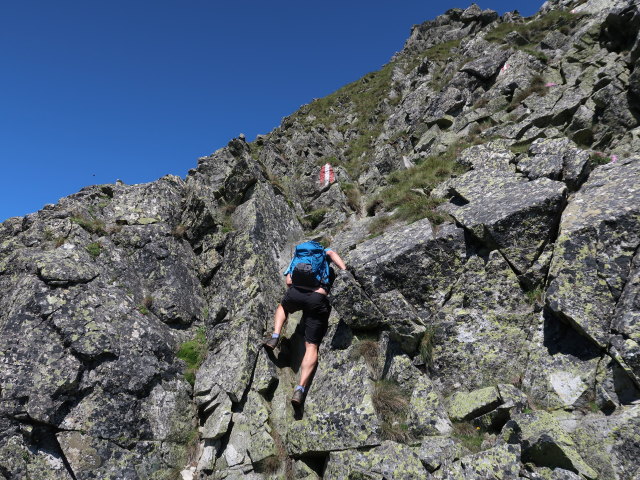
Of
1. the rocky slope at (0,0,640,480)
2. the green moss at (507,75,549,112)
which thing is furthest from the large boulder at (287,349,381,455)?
the green moss at (507,75,549,112)

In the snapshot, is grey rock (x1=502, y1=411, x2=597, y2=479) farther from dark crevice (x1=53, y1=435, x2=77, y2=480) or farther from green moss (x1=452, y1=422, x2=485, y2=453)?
dark crevice (x1=53, y1=435, x2=77, y2=480)

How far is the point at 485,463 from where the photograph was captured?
6.14 m

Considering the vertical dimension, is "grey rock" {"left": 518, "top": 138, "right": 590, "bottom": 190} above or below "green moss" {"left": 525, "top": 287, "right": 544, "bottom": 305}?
above

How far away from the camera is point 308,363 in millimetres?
9898

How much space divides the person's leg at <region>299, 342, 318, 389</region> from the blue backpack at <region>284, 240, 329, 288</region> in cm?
187

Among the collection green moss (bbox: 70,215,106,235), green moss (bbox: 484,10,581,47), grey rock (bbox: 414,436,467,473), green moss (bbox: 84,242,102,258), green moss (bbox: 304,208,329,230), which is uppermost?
green moss (bbox: 484,10,581,47)

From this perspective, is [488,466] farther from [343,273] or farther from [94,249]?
[94,249]

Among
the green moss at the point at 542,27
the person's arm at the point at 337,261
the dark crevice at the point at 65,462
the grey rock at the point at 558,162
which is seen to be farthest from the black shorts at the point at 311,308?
the green moss at the point at 542,27

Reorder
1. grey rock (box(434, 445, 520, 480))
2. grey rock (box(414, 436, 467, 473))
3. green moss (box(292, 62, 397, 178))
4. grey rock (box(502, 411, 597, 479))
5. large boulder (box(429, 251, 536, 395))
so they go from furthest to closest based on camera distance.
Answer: green moss (box(292, 62, 397, 178)) < large boulder (box(429, 251, 536, 395)) < grey rock (box(414, 436, 467, 473)) < grey rock (box(434, 445, 520, 480)) < grey rock (box(502, 411, 597, 479))

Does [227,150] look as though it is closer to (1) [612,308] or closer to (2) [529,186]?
(2) [529,186]

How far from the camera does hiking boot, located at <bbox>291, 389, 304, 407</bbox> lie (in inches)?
364

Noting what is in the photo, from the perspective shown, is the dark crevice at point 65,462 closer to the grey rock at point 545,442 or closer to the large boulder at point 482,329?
the large boulder at point 482,329

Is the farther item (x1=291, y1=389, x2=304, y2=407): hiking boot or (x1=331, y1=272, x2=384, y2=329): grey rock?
(x1=331, y1=272, x2=384, y2=329): grey rock

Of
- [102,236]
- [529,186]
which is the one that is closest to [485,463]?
[529,186]
